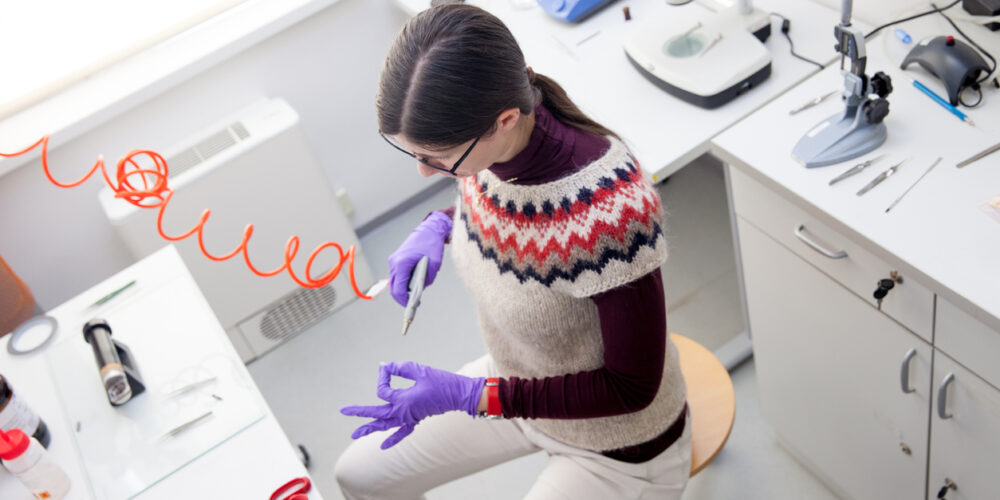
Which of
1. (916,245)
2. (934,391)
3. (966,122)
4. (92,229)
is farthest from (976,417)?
(92,229)

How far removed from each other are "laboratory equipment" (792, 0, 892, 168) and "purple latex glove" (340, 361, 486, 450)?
2.10 feet

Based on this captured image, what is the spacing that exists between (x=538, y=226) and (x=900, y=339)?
587 mm

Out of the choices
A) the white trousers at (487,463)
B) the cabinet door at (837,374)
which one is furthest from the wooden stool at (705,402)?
the cabinet door at (837,374)

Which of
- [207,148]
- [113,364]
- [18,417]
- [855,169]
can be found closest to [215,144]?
[207,148]

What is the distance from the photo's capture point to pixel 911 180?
125 centimetres

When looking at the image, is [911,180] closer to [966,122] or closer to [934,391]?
[966,122]

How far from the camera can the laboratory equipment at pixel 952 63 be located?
133 centimetres

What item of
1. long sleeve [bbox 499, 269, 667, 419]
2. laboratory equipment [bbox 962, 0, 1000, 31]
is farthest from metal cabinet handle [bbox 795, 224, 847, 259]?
laboratory equipment [bbox 962, 0, 1000, 31]

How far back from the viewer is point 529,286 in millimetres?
1195

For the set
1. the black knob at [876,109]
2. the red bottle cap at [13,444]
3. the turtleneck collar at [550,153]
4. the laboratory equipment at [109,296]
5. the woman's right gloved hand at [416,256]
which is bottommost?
the woman's right gloved hand at [416,256]

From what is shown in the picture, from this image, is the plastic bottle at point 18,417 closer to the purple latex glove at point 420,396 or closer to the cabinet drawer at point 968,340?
the purple latex glove at point 420,396

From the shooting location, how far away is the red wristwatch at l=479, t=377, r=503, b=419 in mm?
1246

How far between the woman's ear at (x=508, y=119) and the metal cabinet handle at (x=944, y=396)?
721 mm

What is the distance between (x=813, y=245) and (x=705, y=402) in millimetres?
341
